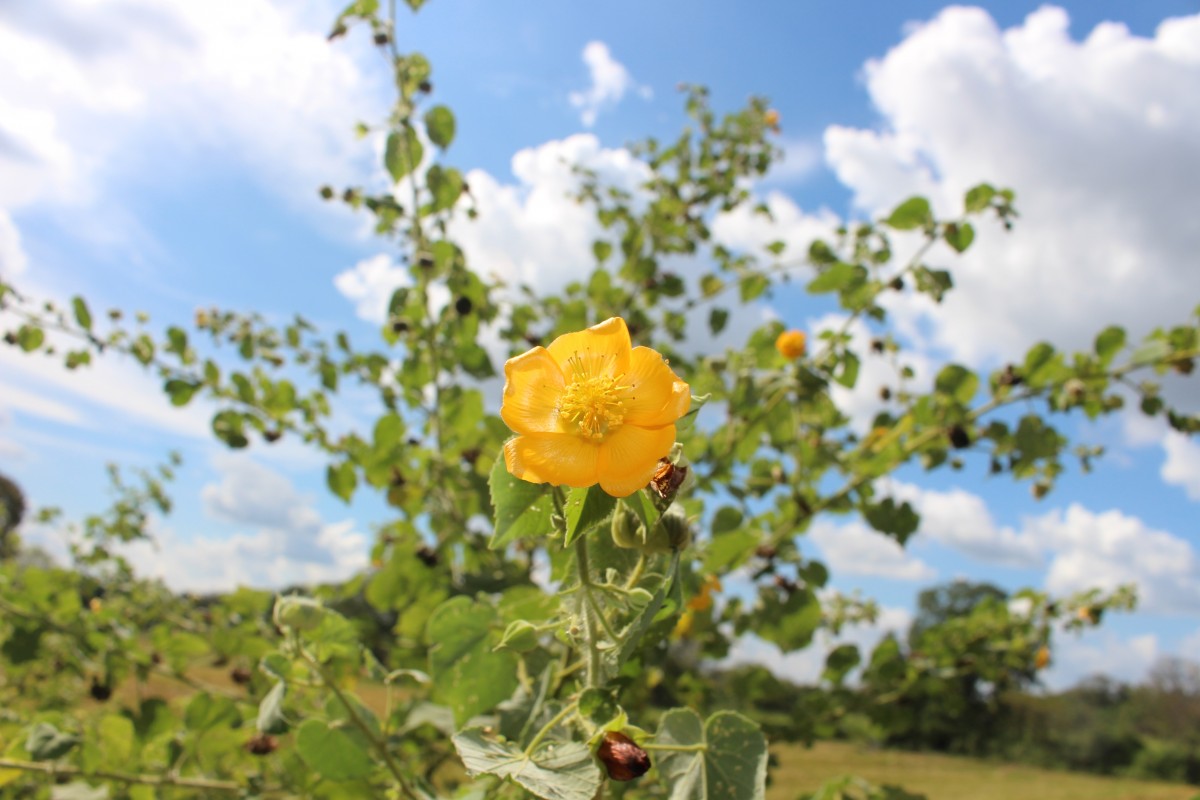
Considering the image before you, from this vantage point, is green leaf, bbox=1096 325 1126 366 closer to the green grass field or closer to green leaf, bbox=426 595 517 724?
green leaf, bbox=426 595 517 724

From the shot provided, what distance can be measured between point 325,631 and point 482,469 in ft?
4.06

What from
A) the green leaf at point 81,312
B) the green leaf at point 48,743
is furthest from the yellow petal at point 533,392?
the green leaf at point 81,312

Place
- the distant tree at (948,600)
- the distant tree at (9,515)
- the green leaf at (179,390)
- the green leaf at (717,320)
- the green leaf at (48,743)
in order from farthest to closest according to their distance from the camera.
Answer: the distant tree at (948,600) < the distant tree at (9,515) < the green leaf at (717,320) < the green leaf at (179,390) < the green leaf at (48,743)

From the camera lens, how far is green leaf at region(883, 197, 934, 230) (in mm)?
2152

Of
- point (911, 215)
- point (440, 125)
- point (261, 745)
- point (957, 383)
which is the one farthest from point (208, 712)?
point (911, 215)

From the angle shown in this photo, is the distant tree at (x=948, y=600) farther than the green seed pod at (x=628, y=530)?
Yes

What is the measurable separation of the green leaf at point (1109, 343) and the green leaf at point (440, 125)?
86.8 inches

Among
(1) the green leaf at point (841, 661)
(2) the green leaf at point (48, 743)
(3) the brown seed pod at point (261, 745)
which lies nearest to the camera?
Answer: (2) the green leaf at point (48, 743)

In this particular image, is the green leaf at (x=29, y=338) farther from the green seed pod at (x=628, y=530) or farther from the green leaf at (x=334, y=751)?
the green seed pod at (x=628, y=530)

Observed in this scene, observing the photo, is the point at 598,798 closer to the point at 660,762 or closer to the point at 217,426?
the point at 660,762

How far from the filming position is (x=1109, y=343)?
229 centimetres

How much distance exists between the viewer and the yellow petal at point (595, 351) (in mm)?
805

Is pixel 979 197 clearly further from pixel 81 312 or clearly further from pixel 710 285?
pixel 81 312

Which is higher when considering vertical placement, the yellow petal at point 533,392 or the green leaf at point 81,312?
the green leaf at point 81,312
